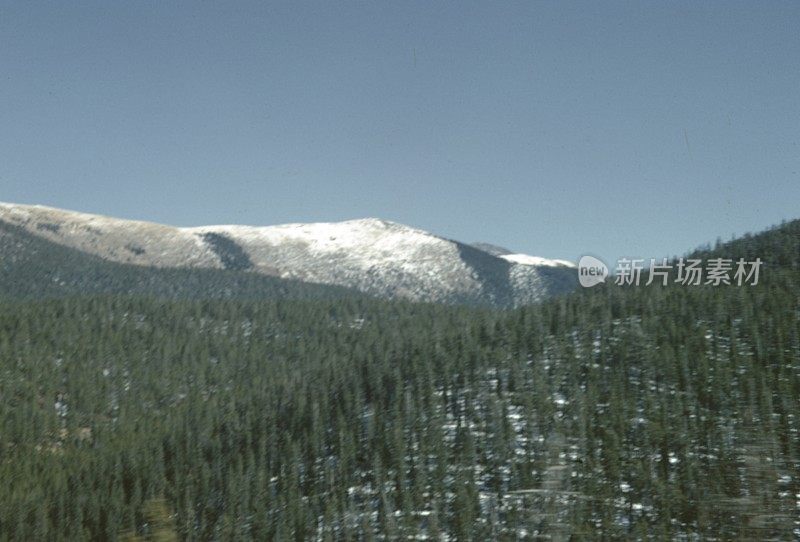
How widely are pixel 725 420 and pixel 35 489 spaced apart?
82975 millimetres

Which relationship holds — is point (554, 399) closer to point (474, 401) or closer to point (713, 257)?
point (474, 401)

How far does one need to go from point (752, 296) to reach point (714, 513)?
11092cm

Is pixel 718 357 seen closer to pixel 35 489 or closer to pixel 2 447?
pixel 35 489

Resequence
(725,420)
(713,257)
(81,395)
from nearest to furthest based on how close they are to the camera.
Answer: (725,420) → (81,395) → (713,257)

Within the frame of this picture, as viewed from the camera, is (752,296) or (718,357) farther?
(752,296)

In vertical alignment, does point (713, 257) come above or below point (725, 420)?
above

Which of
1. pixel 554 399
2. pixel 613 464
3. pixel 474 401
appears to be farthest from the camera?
pixel 474 401

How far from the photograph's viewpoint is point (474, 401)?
9325 cm

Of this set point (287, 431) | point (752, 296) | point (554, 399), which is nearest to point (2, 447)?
point (287, 431)

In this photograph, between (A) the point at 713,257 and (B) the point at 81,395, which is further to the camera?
(A) the point at 713,257

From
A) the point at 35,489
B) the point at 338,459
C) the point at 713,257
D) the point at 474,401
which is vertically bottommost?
the point at 35,489

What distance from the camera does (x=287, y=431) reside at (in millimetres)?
102000

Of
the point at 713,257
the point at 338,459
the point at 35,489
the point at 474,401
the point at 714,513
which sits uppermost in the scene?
the point at 713,257

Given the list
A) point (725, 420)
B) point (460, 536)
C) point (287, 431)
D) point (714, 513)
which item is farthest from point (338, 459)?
point (714, 513)
